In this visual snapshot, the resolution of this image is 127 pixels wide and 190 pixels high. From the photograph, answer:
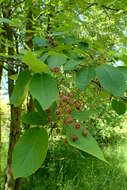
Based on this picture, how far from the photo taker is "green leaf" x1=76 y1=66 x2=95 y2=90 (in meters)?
0.62

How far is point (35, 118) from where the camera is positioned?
594 mm

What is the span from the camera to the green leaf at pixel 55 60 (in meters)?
0.62

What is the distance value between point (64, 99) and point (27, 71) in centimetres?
10

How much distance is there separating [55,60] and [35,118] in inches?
5.1

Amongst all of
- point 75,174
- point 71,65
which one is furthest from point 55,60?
point 75,174

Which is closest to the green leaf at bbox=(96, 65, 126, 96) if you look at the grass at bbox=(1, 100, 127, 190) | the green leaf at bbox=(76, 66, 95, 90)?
the green leaf at bbox=(76, 66, 95, 90)

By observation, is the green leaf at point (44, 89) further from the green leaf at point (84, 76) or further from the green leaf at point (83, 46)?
the green leaf at point (83, 46)

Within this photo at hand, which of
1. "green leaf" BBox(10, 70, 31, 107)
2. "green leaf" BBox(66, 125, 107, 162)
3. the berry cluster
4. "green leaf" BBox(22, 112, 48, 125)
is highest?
"green leaf" BBox(10, 70, 31, 107)

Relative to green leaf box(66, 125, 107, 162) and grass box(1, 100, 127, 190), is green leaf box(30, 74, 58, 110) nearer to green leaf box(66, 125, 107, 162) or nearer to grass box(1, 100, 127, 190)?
green leaf box(66, 125, 107, 162)

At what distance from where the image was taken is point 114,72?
2.03 ft

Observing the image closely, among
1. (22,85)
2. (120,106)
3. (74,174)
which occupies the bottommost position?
(74,174)

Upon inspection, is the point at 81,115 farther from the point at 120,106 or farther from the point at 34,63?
the point at 120,106

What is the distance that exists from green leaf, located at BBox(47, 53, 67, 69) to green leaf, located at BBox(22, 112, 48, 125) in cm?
10

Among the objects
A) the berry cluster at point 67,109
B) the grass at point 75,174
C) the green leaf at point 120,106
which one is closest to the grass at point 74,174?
the grass at point 75,174
